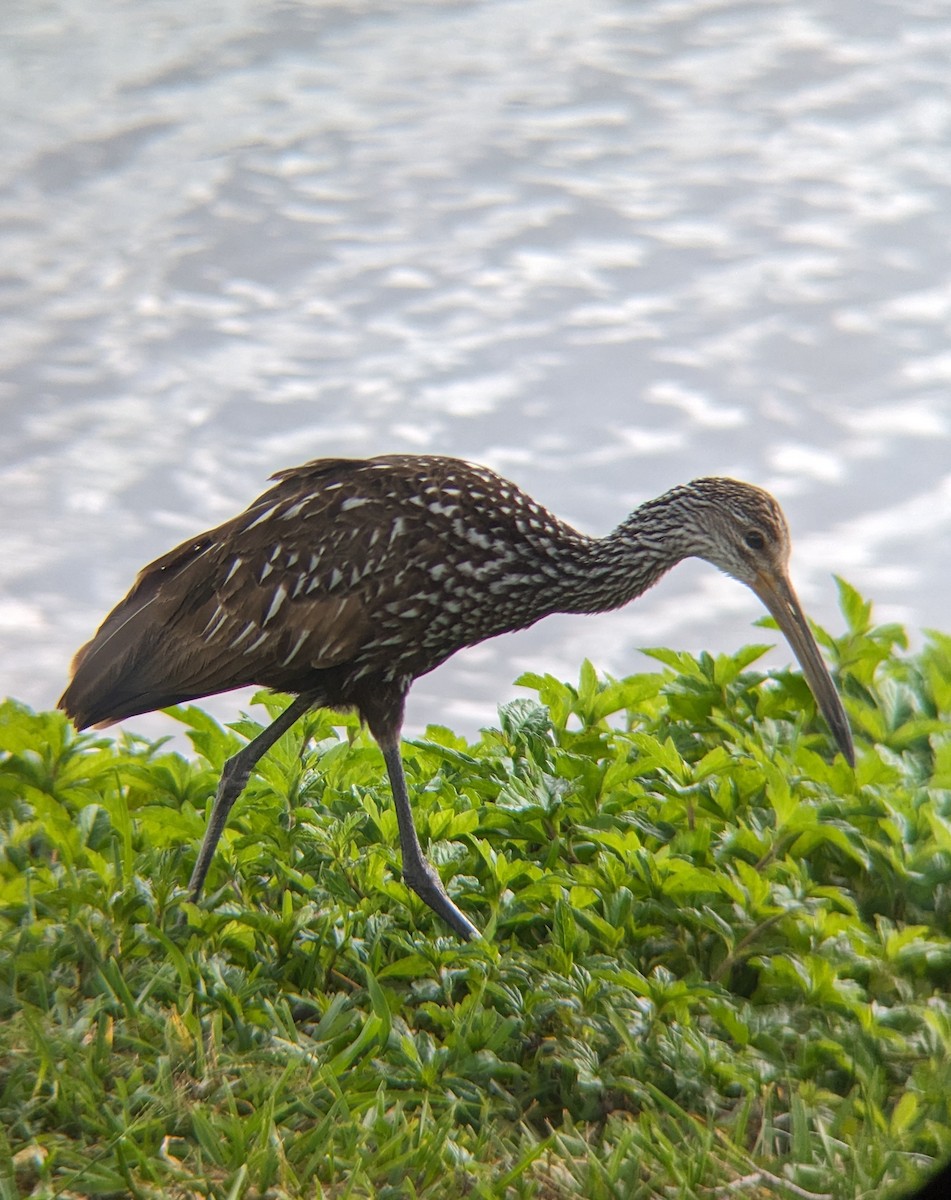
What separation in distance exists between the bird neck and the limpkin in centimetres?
1

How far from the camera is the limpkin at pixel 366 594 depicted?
4.62m

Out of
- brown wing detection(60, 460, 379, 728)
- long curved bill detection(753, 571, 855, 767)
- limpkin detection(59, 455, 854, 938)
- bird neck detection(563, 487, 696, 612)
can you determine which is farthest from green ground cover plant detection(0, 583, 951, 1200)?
bird neck detection(563, 487, 696, 612)

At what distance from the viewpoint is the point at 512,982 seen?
415 centimetres

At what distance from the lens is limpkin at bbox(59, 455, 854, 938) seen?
15.2 ft

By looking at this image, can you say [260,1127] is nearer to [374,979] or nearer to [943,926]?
[374,979]

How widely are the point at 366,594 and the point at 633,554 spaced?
123 centimetres

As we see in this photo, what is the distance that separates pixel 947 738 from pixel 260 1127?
324cm

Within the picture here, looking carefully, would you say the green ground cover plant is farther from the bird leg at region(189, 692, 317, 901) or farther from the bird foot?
the bird leg at region(189, 692, 317, 901)

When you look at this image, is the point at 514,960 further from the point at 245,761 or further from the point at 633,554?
the point at 633,554

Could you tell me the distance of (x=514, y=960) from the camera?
14.0 feet

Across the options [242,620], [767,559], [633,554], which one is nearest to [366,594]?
[242,620]

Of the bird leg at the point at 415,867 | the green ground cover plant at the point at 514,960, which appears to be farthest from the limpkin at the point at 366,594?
the green ground cover plant at the point at 514,960

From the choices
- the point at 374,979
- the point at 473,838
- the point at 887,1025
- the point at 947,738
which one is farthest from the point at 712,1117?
the point at 947,738

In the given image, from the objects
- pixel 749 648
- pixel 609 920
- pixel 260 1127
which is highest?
pixel 749 648
